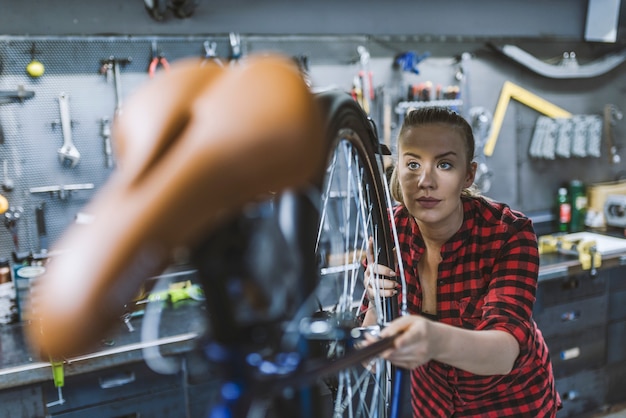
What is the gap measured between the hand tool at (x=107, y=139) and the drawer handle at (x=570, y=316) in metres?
2.25

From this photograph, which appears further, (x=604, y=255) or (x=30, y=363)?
(x=604, y=255)

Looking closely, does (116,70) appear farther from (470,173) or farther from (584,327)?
(584,327)

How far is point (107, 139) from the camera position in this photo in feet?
7.86

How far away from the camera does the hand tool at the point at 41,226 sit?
2.33 m

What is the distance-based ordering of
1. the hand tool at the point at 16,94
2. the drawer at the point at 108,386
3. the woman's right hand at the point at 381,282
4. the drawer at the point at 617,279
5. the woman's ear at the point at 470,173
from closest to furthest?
1. the woman's right hand at the point at 381,282
2. the woman's ear at the point at 470,173
3. the drawer at the point at 108,386
4. the hand tool at the point at 16,94
5. the drawer at the point at 617,279

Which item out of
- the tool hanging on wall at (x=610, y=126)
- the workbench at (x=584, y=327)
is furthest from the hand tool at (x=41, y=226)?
the tool hanging on wall at (x=610, y=126)

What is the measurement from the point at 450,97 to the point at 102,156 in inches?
69.8

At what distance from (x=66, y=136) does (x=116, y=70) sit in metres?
0.34

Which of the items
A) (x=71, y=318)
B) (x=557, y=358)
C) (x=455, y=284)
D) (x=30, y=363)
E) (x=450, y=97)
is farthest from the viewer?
(x=450, y=97)

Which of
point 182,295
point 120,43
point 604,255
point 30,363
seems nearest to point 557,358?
point 604,255

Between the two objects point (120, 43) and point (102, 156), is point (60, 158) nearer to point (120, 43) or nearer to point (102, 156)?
point (102, 156)

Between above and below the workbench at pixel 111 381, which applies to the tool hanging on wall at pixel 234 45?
above

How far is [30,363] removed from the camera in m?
1.78

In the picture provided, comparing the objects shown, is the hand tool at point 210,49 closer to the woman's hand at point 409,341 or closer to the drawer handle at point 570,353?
the woman's hand at point 409,341
